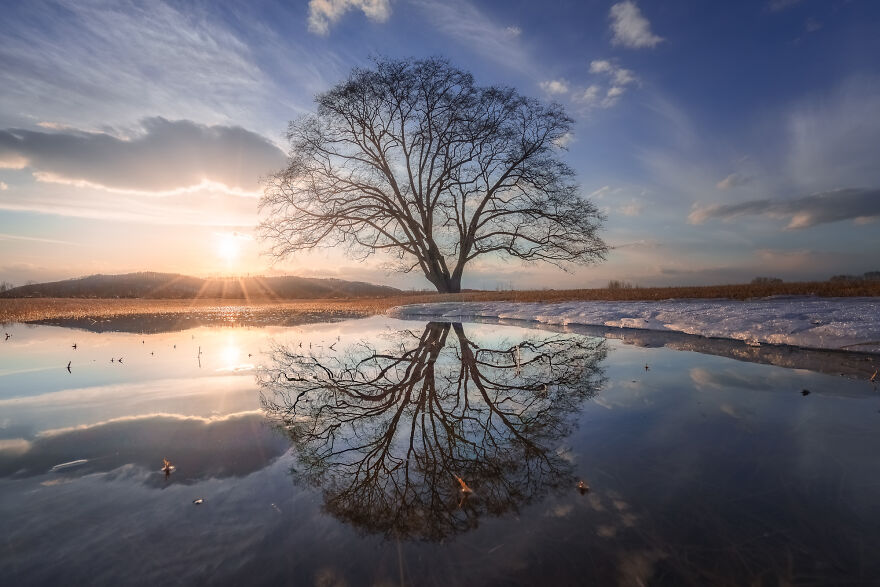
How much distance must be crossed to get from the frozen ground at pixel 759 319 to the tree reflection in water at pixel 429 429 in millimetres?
2454

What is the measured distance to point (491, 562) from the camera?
4.81ft

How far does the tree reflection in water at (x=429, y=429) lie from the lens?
1.86 metres

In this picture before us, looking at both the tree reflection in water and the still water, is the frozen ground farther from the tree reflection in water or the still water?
the tree reflection in water

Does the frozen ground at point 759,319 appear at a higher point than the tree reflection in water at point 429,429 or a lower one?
higher

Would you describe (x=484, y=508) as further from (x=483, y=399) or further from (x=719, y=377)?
(x=719, y=377)

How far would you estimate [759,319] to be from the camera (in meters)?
6.15

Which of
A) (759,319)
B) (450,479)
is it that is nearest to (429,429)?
(450,479)

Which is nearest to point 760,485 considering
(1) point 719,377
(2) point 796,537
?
(2) point 796,537

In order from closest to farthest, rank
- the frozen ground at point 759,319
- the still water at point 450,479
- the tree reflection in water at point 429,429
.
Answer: the still water at point 450,479 → the tree reflection in water at point 429,429 → the frozen ground at point 759,319

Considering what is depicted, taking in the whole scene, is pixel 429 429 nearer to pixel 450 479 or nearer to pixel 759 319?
pixel 450 479

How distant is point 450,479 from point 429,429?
681mm

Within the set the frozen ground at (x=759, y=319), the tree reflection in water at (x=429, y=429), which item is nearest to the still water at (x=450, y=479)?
the tree reflection in water at (x=429, y=429)

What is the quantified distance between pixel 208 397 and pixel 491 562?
3160 millimetres

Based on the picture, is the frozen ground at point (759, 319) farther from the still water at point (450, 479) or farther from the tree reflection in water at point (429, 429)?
the tree reflection in water at point (429, 429)
